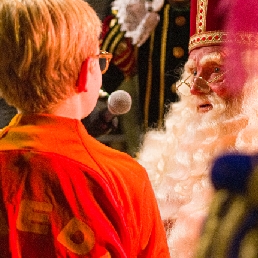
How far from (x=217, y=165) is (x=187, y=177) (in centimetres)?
44

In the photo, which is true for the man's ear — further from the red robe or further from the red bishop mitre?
the red bishop mitre

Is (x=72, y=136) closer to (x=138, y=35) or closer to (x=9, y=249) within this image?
(x=9, y=249)

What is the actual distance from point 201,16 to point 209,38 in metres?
0.08

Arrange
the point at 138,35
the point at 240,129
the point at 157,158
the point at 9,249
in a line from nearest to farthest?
the point at 9,249, the point at 240,129, the point at 157,158, the point at 138,35

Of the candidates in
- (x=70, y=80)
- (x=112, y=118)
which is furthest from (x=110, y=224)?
(x=112, y=118)

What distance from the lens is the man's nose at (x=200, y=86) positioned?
1384 millimetres

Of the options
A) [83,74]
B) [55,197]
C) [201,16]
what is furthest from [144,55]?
[55,197]

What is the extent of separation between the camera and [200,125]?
1.45 metres

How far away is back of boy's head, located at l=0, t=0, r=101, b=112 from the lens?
0.83m

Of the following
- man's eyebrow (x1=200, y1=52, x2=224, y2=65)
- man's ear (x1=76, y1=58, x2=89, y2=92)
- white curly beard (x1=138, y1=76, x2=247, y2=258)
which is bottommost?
white curly beard (x1=138, y1=76, x2=247, y2=258)

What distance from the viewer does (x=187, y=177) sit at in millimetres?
1364

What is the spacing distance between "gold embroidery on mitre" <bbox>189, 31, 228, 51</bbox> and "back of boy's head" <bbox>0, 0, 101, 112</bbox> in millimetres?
565

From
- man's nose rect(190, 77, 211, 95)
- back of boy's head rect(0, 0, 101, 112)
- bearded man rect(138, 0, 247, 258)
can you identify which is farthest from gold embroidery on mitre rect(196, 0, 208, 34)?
back of boy's head rect(0, 0, 101, 112)

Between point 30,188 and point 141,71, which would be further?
point 141,71
